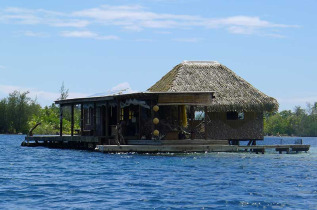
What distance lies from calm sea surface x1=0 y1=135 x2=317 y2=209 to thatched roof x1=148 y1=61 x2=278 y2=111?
699 cm

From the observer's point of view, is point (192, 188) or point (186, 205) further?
point (192, 188)

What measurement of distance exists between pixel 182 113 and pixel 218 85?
14.5 feet

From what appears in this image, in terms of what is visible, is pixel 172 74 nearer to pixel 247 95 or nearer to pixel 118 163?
pixel 247 95

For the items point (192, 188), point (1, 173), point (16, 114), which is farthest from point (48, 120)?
point (192, 188)

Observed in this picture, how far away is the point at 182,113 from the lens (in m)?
36.4

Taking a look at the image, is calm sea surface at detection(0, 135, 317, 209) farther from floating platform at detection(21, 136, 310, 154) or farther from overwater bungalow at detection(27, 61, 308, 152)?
overwater bungalow at detection(27, 61, 308, 152)

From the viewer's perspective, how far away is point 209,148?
33.2 meters

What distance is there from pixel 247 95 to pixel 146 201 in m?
23.3

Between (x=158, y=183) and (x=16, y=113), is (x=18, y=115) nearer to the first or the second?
(x=16, y=113)

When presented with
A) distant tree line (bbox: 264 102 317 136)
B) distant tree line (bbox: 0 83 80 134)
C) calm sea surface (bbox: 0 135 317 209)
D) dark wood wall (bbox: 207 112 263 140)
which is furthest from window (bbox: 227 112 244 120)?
distant tree line (bbox: 264 102 317 136)

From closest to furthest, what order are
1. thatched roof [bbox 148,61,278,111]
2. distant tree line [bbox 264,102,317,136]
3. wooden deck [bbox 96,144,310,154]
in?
wooden deck [bbox 96,144,310,154]
thatched roof [bbox 148,61,278,111]
distant tree line [bbox 264,102,317,136]

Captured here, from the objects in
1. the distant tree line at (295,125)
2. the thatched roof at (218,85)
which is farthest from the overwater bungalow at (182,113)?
the distant tree line at (295,125)

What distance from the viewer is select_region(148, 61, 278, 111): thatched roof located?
38188mm

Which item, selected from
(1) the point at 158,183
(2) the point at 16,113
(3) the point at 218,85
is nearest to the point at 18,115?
(2) the point at 16,113
